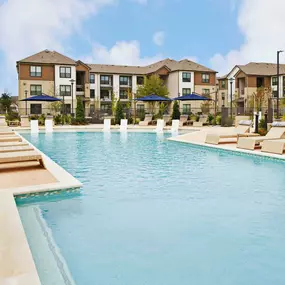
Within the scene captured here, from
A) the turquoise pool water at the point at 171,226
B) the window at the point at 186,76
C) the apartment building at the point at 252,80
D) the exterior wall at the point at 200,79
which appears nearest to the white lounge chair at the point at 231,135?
the turquoise pool water at the point at 171,226

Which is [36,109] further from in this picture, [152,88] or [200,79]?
[200,79]

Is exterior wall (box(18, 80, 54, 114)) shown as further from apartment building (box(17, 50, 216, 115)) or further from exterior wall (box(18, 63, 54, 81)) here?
exterior wall (box(18, 63, 54, 81))

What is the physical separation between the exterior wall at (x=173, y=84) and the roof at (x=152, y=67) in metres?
0.82

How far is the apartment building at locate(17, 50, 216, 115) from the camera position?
147 feet

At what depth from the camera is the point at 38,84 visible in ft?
148

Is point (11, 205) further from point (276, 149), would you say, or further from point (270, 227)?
point (276, 149)

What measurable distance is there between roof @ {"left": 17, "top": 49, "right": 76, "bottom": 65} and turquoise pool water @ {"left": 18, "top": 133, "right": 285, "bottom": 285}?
128 feet

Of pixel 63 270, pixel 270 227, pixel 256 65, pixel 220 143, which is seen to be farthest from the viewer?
pixel 256 65

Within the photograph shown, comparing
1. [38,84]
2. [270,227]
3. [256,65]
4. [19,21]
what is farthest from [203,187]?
[256,65]

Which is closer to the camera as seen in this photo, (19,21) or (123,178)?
(123,178)

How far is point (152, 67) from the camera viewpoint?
54.3 m

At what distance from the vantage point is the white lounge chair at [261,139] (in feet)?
40.0

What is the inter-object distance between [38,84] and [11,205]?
4237 cm

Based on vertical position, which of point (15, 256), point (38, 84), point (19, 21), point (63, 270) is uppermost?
point (19, 21)
